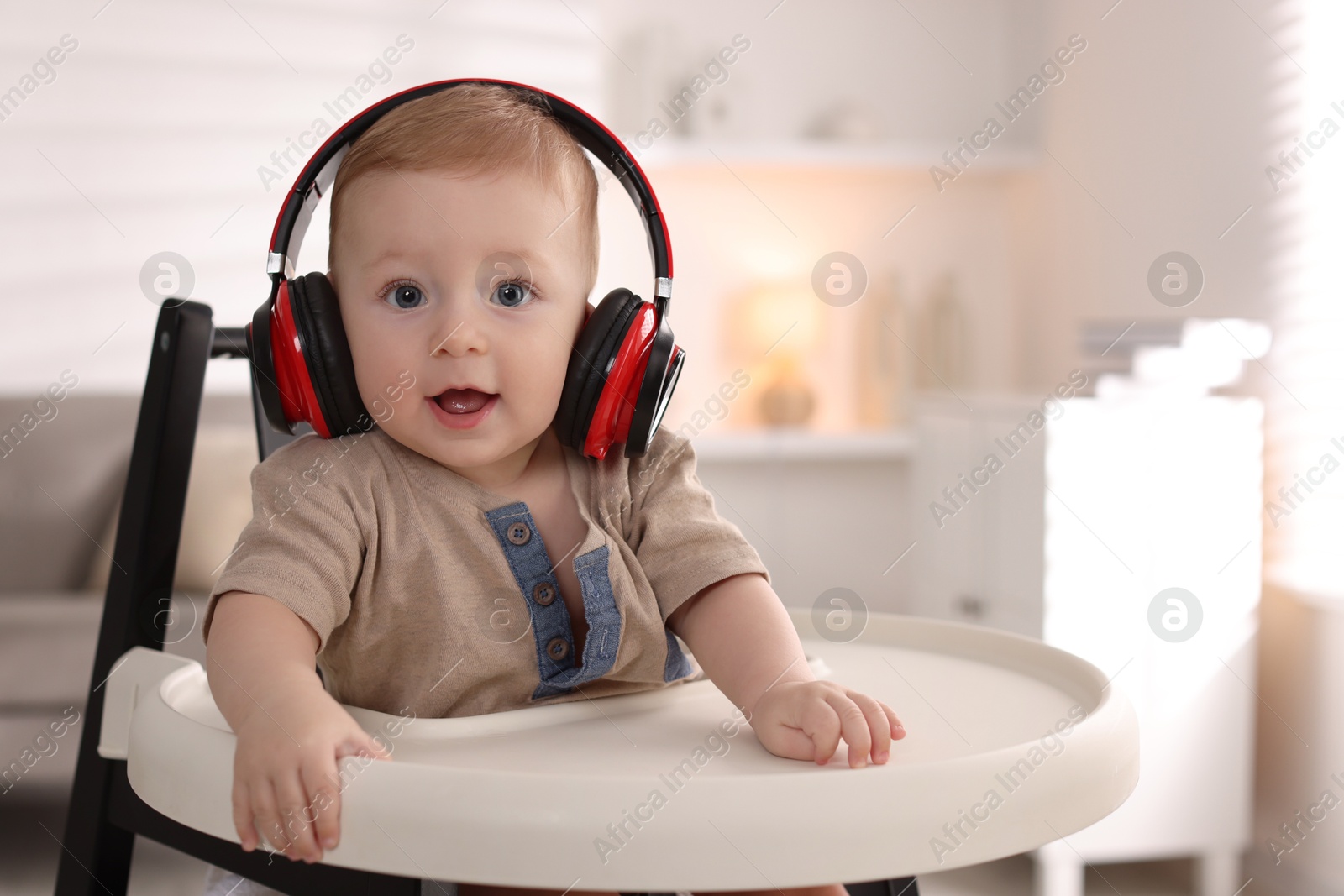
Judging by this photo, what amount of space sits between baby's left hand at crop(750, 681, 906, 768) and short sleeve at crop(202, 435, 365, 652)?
0.25 m

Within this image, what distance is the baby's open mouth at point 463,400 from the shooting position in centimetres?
64

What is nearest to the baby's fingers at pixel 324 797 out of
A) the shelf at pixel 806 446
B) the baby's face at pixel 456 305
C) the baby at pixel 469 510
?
the baby at pixel 469 510

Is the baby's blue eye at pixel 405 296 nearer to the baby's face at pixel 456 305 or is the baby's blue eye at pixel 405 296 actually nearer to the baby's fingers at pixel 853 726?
the baby's face at pixel 456 305

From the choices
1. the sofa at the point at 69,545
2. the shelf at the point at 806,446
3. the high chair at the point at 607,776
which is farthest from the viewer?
the shelf at the point at 806,446

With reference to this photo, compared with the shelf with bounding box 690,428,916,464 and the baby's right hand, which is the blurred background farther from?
the baby's right hand

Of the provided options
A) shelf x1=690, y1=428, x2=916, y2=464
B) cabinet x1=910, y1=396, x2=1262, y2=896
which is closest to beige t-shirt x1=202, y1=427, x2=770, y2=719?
cabinet x1=910, y1=396, x2=1262, y2=896

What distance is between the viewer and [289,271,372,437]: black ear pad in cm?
62

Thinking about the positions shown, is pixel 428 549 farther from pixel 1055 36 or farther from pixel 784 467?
pixel 1055 36

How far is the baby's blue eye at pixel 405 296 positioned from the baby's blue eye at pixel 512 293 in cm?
5

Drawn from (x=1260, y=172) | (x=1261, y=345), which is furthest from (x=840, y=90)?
(x=1261, y=345)

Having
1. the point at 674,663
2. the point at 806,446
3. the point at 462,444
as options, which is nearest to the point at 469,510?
the point at 462,444

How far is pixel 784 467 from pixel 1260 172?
1391 millimetres

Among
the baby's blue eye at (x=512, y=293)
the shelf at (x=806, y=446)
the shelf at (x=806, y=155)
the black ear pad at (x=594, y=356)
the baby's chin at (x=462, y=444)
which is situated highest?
the shelf at (x=806, y=155)

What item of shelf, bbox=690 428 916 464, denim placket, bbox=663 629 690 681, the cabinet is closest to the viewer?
denim placket, bbox=663 629 690 681
